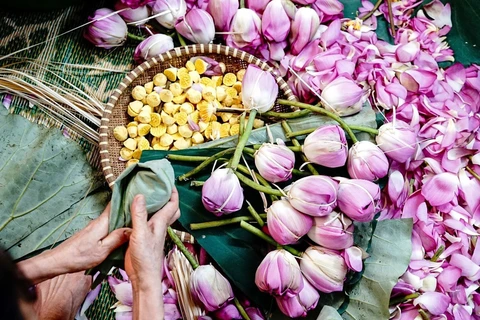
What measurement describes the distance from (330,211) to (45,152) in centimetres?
56

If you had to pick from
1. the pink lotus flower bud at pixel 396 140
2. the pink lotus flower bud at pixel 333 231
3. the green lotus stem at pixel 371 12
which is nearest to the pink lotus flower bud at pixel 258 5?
the green lotus stem at pixel 371 12

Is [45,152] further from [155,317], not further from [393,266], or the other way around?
[393,266]

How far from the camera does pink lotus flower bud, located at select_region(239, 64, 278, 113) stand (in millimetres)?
1002

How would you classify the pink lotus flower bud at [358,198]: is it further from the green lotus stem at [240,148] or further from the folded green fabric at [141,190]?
the folded green fabric at [141,190]

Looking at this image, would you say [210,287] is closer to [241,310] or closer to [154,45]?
[241,310]

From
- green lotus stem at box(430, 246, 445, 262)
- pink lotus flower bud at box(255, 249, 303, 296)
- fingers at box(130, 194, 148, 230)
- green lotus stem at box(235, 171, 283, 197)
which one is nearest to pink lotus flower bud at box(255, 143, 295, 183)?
green lotus stem at box(235, 171, 283, 197)

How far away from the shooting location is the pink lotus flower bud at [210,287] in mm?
971

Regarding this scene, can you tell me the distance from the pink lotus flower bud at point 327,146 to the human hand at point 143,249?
30 cm

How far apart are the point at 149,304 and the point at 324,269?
1.04ft

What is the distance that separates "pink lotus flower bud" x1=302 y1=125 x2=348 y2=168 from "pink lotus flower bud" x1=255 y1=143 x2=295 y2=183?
0.04 m

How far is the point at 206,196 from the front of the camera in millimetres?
927

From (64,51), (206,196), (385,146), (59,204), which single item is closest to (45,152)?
(59,204)

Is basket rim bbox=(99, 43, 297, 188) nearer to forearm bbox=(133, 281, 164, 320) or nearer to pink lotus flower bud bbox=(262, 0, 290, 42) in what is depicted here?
pink lotus flower bud bbox=(262, 0, 290, 42)

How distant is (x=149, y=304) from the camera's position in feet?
2.41
